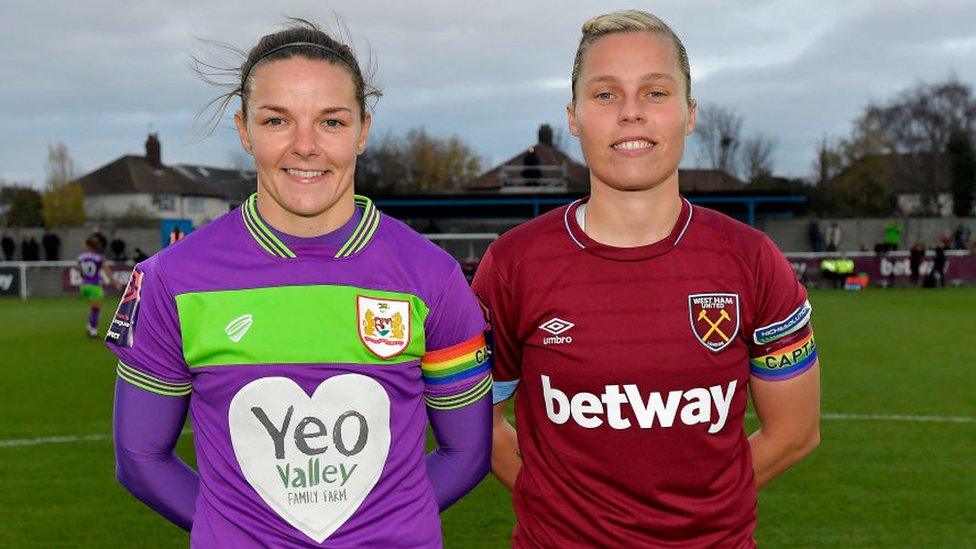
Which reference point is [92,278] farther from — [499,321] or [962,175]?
[962,175]

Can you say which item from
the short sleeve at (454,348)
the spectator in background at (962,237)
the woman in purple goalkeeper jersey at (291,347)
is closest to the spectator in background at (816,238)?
the spectator in background at (962,237)

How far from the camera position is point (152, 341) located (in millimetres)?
2389

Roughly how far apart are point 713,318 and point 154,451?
147cm

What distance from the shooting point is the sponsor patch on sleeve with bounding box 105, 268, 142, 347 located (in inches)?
94.6

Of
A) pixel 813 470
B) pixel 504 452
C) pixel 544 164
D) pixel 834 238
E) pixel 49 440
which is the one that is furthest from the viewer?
pixel 544 164

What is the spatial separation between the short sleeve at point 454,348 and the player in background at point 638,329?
0.22 m

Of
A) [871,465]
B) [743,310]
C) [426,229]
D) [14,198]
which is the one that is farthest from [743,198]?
[14,198]

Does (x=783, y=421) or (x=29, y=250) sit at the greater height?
(x=783, y=421)

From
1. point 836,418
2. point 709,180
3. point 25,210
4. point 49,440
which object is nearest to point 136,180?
point 25,210

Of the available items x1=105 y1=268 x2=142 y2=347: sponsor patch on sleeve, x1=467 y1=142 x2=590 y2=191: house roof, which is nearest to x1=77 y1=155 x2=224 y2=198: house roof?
x1=467 y1=142 x2=590 y2=191: house roof

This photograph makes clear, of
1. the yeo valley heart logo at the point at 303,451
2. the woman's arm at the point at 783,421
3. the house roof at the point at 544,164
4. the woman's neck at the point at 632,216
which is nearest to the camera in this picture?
the yeo valley heart logo at the point at 303,451

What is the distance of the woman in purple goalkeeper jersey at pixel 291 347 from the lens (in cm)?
234

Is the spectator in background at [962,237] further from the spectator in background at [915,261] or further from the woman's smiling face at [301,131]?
the woman's smiling face at [301,131]

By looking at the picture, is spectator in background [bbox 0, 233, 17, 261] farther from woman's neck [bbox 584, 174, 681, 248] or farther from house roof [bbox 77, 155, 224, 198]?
house roof [bbox 77, 155, 224, 198]
